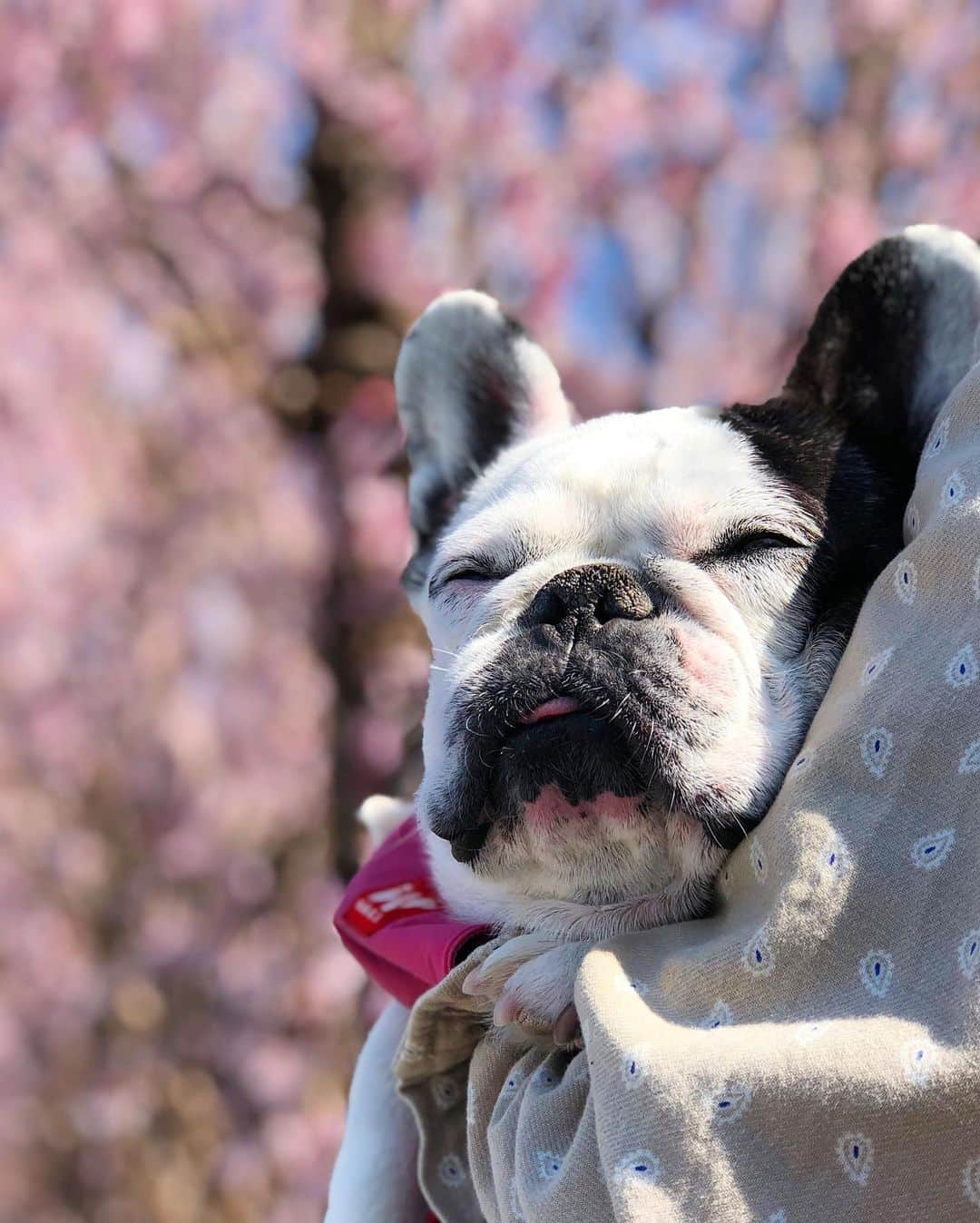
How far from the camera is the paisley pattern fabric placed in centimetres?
80

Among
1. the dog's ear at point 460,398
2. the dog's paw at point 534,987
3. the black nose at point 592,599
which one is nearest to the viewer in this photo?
the dog's paw at point 534,987

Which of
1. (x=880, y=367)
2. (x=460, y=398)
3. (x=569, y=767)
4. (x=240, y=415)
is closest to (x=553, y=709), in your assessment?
(x=569, y=767)

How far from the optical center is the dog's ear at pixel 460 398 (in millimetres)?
1862

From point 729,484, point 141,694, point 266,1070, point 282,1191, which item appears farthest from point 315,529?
point 729,484

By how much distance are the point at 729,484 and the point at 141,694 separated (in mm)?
4464

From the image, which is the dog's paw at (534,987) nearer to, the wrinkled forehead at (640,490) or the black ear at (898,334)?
the wrinkled forehead at (640,490)

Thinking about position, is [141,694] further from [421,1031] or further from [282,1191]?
[421,1031]

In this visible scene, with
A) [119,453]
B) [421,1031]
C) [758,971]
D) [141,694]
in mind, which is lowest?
[141,694]

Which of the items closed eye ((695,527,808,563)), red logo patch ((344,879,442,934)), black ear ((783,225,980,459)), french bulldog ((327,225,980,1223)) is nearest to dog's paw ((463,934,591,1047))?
french bulldog ((327,225,980,1223))

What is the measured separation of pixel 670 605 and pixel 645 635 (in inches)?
3.4

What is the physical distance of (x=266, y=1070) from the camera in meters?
4.73

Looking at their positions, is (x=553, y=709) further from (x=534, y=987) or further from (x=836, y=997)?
(x=836, y=997)

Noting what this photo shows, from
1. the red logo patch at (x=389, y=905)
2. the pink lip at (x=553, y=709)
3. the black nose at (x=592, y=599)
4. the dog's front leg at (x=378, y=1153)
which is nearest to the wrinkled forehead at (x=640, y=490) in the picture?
the black nose at (x=592, y=599)

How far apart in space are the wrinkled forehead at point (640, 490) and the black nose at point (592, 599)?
0.13 m
